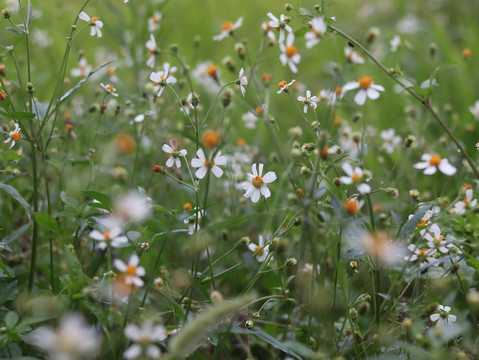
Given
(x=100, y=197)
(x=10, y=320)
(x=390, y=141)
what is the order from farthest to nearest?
1. (x=390, y=141)
2. (x=100, y=197)
3. (x=10, y=320)

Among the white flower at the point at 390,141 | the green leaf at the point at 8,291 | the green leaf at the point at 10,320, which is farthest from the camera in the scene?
the white flower at the point at 390,141

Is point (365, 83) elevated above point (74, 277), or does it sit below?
above

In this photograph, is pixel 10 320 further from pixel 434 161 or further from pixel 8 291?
pixel 434 161

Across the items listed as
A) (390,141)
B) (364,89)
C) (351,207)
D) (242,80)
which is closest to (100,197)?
(242,80)

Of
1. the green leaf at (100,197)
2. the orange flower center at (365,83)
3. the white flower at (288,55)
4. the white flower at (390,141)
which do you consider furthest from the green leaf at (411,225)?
the white flower at (390,141)

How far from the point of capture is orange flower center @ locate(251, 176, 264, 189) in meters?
1.09

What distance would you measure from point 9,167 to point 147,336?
580 millimetres

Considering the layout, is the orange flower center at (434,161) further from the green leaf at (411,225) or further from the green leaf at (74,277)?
the green leaf at (74,277)

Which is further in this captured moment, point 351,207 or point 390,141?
point 390,141

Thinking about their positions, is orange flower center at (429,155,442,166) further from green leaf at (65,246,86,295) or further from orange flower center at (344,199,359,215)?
green leaf at (65,246,86,295)

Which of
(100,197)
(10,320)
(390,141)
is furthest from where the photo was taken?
(390,141)

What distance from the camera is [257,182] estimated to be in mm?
1094

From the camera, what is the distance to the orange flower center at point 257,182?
1.09 m

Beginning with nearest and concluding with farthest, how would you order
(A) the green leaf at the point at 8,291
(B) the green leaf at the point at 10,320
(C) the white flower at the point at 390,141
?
1. (B) the green leaf at the point at 10,320
2. (A) the green leaf at the point at 8,291
3. (C) the white flower at the point at 390,141
